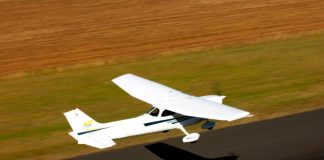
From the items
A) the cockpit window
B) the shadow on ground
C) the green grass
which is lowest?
the shadow on ground

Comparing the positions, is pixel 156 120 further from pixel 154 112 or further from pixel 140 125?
pixel 140 125

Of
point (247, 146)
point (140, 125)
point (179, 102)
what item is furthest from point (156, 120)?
point (247, 146)

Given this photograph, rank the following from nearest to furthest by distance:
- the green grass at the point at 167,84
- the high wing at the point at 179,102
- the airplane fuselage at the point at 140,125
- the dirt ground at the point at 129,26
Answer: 1. the high wing at the point at 179,102
2. the airplane fuselage at the point at 140,125
3. the green grass at the point at 167,84
4. the dirt ground at the point at 129,26

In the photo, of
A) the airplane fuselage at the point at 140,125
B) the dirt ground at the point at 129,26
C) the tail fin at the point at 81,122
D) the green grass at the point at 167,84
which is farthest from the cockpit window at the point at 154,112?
the dirt ground at the point at 129,26

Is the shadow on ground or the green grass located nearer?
the shadow on ground

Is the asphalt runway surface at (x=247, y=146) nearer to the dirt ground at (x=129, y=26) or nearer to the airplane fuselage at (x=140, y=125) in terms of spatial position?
the airplane fuselage at (x=140, y=125)

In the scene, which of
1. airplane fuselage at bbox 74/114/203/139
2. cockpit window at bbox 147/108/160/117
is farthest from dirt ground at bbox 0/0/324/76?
airplane fuselage at bbox 74/114/203/139

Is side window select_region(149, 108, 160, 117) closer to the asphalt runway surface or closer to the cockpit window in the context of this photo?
the cockpit window

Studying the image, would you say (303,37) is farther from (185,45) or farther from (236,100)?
(236,100)
